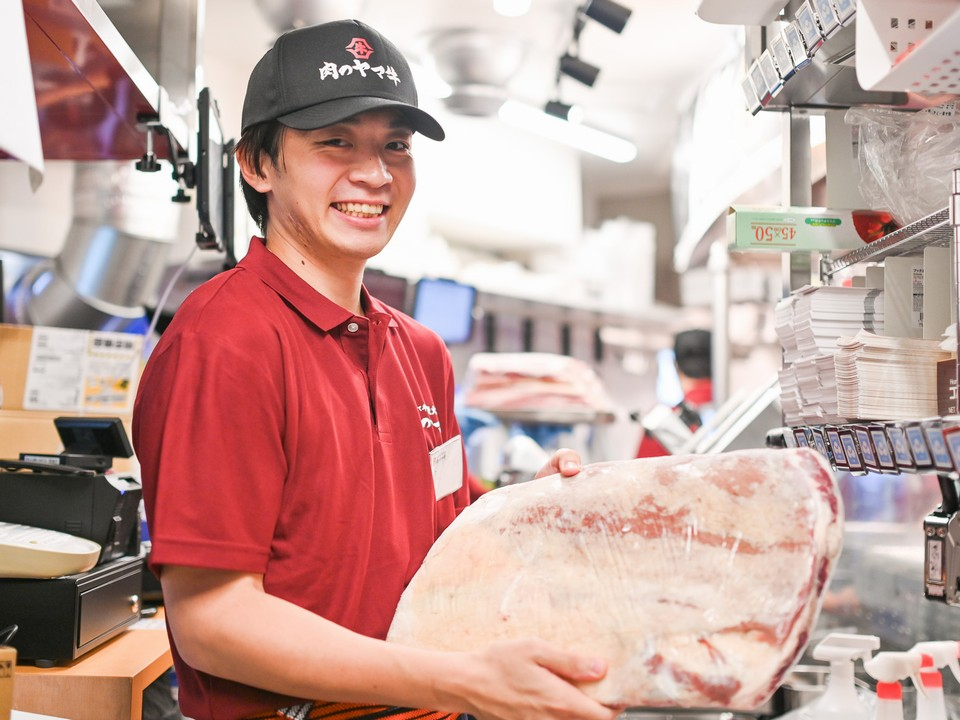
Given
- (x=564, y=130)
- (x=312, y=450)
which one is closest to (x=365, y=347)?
(x=312, y=450)

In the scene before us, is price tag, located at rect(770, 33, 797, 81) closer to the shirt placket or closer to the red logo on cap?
the red logo on cap

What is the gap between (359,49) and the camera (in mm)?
1446

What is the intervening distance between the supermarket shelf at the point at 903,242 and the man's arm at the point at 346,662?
89cm

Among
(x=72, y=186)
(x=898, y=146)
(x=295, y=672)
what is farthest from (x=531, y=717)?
(x=72, y=186)

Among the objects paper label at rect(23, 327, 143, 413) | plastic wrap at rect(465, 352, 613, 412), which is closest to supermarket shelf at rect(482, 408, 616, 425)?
plastic wrap at rect(465, 352, 613, 412)

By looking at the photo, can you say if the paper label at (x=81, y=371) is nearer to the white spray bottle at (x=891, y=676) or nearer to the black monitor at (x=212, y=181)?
the black monitor at (x=212, y=181)

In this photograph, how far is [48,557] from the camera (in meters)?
1.94

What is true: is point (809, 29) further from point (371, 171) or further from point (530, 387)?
point (530, 387)

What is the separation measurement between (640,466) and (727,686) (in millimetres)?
346

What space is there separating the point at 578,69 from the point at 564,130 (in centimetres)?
78

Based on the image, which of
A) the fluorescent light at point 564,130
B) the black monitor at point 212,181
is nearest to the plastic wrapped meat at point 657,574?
the black monitor at point 212,181

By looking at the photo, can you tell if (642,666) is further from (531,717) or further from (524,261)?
(524,261)

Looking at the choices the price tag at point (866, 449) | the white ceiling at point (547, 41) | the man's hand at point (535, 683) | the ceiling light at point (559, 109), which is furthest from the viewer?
the ceiling light at point (559, 109)

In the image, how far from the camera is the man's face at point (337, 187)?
56.6 inches
